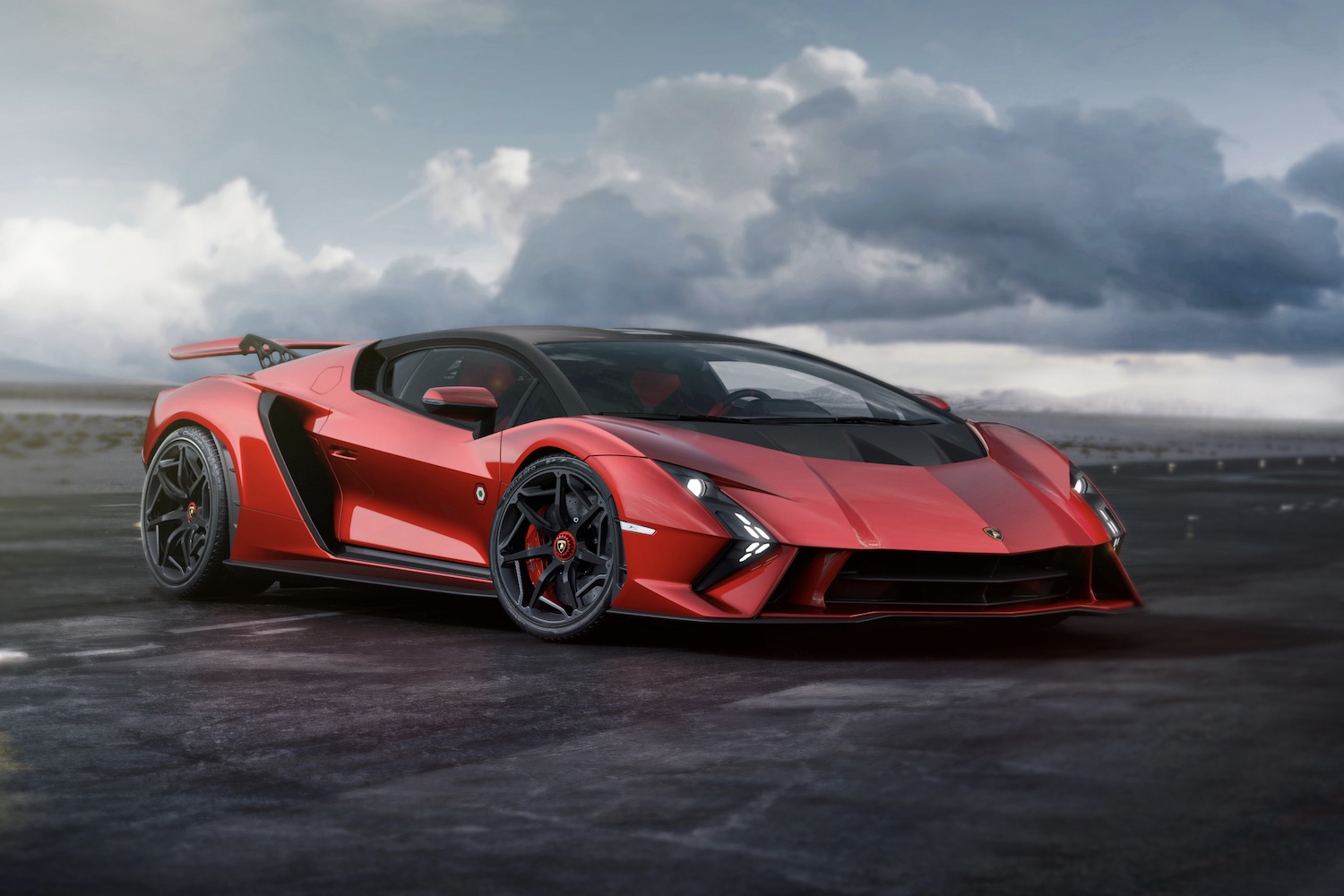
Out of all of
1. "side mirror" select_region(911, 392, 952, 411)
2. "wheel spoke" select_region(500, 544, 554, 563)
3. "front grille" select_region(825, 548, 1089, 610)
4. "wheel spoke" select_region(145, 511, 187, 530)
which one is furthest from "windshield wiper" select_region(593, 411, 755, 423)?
"wheel spoke" select_region(145, 511, 187, 530)

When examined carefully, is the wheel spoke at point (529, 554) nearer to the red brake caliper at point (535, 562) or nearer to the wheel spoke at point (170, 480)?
the red brake caliper at point (535, 562)

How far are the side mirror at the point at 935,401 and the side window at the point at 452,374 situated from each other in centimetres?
175

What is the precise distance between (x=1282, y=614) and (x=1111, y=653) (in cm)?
153

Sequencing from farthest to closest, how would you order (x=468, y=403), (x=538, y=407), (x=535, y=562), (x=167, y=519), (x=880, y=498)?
(x=167, y=519) < (x=538, y=407) < (x=468, y=403) < (x=535, y=562) < (x=880, y=498)

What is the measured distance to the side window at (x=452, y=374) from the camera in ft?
22.0

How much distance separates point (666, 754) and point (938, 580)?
70.0 inches

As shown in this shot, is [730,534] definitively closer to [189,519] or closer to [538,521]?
[538,521]

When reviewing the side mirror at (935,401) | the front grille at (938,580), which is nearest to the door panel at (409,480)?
the front grille at (938,580)

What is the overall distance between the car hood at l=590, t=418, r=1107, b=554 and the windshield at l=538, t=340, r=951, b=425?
1.29 feet

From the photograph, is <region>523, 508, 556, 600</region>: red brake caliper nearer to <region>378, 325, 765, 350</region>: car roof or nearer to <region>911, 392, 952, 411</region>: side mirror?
<region>378, 325, 765, 350</region>: car roof

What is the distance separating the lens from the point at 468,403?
609cm

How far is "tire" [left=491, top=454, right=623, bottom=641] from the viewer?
571 centimetres

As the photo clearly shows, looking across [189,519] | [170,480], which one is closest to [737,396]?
[189,519]

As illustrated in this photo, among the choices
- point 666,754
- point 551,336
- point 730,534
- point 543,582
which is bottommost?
point 666,754
